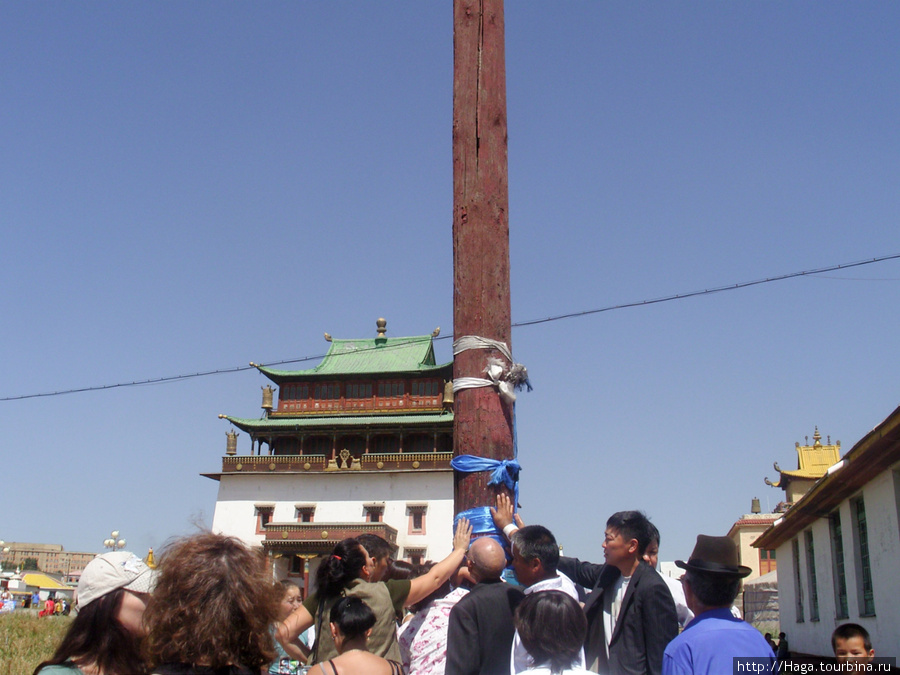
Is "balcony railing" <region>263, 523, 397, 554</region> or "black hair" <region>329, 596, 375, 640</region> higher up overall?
"balcony railing" <region>263, 523, 397, 554</region>

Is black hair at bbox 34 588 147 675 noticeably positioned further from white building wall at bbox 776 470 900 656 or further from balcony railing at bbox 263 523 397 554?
balcony railing at bbox 263 523 397 554

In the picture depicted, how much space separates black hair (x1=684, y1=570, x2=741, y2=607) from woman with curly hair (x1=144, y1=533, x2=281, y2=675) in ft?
5.43

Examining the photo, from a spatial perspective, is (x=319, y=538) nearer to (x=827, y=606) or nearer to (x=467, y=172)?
(x=827, y=606)

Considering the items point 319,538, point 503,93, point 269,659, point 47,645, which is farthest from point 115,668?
point 319,538

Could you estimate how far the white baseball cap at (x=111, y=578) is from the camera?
8.87 ft

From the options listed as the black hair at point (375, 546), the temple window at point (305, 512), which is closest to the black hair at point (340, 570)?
the black hair at point (375, 546)

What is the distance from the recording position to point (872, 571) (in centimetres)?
1268

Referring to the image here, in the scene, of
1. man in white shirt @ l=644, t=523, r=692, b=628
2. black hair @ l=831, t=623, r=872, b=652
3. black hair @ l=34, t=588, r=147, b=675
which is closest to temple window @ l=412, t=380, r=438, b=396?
black hair @ l=831, t=623, r=872, b=652

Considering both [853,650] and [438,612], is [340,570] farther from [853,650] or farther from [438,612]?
[853,650]

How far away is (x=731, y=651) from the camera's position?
114 inches

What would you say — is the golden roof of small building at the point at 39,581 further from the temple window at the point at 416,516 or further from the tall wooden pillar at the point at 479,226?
the tall wooden pillar at the point at 479,226

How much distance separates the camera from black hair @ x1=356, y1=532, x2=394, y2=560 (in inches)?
164

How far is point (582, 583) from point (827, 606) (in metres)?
15.3

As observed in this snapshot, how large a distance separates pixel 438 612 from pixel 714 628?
1505 mm
